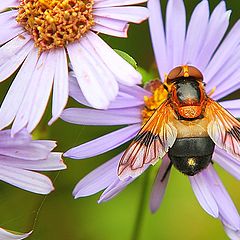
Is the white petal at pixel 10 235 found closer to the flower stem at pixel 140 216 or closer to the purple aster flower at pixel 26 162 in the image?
the purple aster flower at pixel 26 162

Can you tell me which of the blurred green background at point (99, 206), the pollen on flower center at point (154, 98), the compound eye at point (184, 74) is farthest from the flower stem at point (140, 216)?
the compound eye at point (184, 74)

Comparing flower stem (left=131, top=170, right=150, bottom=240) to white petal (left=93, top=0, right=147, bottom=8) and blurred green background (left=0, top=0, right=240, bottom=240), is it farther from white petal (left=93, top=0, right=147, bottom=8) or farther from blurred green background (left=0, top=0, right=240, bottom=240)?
white petal (left=93, top=0, right=147, bottom=8)

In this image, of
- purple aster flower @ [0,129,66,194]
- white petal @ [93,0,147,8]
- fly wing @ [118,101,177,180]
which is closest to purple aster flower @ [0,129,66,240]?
purple aster flower @ [0,129,66,194]

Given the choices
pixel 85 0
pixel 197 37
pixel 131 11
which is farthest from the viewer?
pixel 197 37

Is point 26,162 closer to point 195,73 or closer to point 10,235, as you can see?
point 10,235

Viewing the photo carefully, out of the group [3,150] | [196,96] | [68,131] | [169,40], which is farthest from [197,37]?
[3,150]

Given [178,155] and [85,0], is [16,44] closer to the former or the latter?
[85,0]
